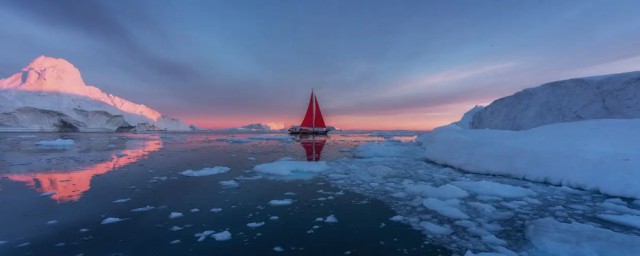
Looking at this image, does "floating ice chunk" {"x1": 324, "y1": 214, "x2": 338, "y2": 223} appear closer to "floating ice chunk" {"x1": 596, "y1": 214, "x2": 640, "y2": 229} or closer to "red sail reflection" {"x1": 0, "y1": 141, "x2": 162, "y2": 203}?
"floating ice chunk" {"x1": 596, "y1": 214, "x2": 640, "y2": 229}

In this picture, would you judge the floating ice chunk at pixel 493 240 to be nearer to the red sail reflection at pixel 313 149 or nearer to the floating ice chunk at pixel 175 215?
the floating ice chunk at pixel 175 215

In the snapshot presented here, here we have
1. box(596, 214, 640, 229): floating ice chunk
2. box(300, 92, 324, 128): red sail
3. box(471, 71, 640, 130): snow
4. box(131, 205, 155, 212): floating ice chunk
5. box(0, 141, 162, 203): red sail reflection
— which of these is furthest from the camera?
box(300, 92, 324, 128): red sail

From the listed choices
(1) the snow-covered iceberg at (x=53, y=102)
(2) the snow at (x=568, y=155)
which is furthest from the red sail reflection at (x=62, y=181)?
(1) the snow-covered iceberg at (x=53, y=102)

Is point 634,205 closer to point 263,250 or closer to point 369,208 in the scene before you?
point 369,208

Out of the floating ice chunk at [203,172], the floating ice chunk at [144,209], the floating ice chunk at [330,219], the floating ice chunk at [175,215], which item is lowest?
the floating ice chunk at [330,219]

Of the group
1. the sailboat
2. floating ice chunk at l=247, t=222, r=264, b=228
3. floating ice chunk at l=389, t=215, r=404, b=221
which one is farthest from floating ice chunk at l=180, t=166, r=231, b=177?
the sailboat

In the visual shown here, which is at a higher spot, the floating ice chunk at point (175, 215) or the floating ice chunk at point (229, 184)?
the floating ice chunk at point (229, 184)
